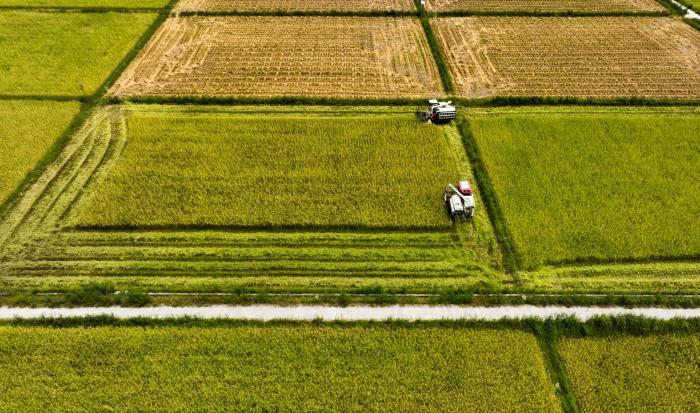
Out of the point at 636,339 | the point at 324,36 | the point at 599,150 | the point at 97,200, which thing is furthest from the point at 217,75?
the point at 636,339

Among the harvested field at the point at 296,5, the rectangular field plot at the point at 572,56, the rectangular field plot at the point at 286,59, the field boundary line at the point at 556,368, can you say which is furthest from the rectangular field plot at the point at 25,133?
the rectangular field plot at the point at 572,56

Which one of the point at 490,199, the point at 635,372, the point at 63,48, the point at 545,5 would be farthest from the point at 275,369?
the point at 545,5

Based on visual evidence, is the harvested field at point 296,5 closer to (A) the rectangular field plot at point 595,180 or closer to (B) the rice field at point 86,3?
(B) the rice field at point 86,3

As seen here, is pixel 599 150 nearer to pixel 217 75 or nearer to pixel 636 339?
pixel 636 339

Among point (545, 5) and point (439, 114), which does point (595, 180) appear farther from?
point (545, 5)

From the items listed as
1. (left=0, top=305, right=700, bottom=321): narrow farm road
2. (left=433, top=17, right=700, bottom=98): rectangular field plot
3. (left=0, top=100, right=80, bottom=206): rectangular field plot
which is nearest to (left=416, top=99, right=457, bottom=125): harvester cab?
(left=433, top=17, right=700, bottom=98): rectangular field plot

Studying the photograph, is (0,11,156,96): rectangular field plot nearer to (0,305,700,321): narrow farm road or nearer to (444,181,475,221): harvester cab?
(0,305,700,321): narrow farm road
